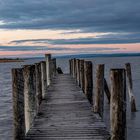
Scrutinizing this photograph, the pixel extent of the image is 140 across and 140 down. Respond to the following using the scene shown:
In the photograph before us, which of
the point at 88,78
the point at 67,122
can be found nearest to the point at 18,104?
the point at 67,122

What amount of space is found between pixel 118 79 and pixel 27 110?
315cm

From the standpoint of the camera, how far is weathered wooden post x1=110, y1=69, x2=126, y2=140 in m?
7.59

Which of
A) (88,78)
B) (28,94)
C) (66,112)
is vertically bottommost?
(66,112)

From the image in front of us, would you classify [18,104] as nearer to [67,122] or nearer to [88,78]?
[67,122]

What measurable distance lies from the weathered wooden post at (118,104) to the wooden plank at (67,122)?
2.65 ft

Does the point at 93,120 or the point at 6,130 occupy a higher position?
the point at 93,120

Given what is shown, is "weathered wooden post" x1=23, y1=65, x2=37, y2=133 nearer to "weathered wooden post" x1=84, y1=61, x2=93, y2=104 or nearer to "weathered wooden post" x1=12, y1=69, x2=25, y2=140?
"weathered wooden post" x1=12, y1=69, x2=25, y2=140

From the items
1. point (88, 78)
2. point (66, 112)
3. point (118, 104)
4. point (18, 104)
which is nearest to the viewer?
point (118, 104)

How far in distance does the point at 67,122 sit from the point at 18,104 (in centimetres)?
254

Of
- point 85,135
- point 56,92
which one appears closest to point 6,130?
point 56,92

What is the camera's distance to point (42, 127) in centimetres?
966

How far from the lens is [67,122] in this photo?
1028 centimetres

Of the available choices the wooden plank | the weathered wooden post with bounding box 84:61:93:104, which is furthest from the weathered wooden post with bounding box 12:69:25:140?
the weathered wooden post with bounding box 84:61:93:104

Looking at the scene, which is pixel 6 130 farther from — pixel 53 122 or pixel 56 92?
pixel 53 122
